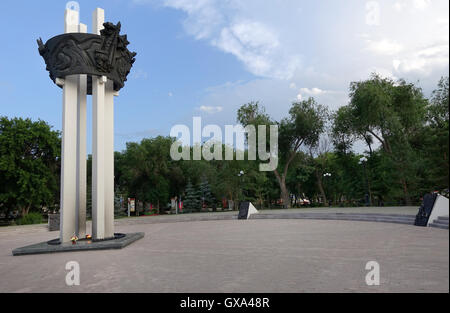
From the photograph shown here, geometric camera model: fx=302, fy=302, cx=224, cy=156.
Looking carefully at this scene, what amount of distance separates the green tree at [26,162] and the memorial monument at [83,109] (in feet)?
65.9

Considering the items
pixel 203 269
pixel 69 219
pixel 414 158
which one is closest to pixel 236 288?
pixel 203 269

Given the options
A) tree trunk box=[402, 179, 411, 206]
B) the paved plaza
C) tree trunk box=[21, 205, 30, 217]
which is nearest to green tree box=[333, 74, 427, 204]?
tree trunk box=[402, 179, 411, 206]

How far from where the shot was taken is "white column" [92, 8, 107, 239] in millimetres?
10695

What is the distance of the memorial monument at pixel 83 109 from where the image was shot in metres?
10.4

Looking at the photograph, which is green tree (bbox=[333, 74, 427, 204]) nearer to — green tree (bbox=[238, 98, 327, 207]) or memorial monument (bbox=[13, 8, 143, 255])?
green tree (bbox=[238, 98, 327, 207])

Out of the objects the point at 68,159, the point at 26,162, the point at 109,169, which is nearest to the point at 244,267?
the point at 109,169

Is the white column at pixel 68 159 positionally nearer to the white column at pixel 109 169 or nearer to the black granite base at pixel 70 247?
the black granite base at pixel 70 247

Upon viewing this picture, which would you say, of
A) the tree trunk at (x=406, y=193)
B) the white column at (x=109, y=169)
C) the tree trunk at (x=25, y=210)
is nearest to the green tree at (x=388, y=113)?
the tree trunk at (x=406, y=193)

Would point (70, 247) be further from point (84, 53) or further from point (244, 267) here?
point (84, 53)

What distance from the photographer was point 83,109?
11.6m
